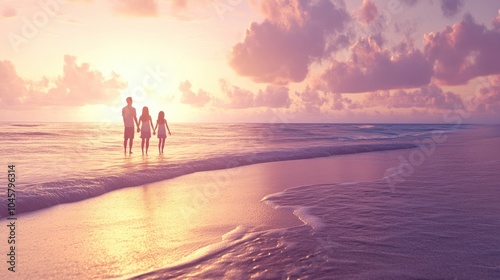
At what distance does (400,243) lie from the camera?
483 cm

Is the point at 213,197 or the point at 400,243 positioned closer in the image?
the point at 400,243

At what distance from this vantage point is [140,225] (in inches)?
239

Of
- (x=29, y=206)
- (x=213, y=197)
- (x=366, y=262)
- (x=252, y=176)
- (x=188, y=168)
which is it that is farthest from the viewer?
(x=188, y=168)

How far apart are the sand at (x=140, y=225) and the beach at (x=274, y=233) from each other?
20 mm

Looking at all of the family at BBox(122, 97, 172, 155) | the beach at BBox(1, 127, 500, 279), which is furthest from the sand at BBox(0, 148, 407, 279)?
the family at BBox(122, 97, 172, 155)

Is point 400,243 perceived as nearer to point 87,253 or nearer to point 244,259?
point 244,259

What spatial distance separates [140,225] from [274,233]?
2255 millimetres

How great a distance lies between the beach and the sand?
0.07 feet

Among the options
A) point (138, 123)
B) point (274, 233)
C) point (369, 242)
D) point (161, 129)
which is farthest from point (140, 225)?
point (161, 129)

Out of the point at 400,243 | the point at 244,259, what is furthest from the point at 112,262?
the point at 400,243

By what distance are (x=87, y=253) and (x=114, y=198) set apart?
4.00m

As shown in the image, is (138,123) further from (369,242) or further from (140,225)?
(369,242)

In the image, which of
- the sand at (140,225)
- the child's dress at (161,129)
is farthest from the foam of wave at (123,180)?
the child's dress at (161,129)

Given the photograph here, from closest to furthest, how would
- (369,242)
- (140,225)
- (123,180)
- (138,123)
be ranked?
(369,242) < (140,225) < (123,180) < (138,123)
